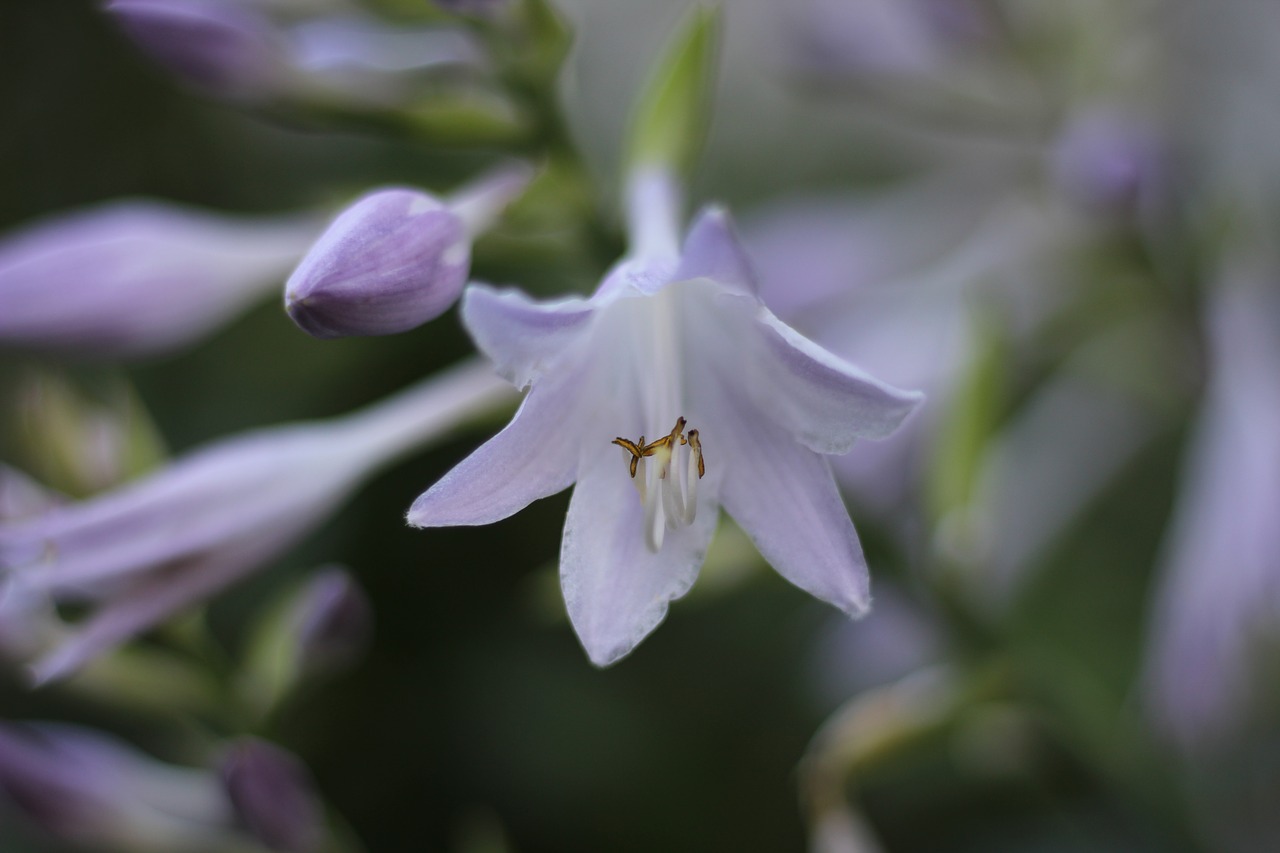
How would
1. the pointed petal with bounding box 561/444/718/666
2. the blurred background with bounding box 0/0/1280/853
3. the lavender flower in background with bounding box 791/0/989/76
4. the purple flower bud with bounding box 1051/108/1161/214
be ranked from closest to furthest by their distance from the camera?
the pointed petal with bounding box 561/444/718/666 → the blurred background with bounding box 0/0/1280/853 → the purple flower bud with bounding box 1051/108/1161/214 → the lavender flower in background with bounding box 791/0/989/76

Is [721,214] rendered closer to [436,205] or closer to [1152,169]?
[436,205]

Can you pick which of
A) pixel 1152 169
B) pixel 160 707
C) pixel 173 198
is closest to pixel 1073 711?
pixel 1152 169

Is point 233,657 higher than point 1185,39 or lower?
lower

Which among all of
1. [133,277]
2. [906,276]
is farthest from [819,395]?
[906,276]

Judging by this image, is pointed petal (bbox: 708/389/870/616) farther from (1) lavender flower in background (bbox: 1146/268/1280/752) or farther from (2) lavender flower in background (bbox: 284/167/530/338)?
(1) lavender flower in background (bbox: 1146/268/1280/752)

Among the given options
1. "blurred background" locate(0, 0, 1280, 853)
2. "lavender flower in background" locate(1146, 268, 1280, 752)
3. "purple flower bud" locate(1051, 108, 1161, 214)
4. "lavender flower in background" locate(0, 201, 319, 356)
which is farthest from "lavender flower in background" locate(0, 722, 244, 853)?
"purple flower bud" locate(1051, 108, 1161, 214)

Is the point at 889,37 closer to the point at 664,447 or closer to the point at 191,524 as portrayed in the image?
the point at 664,447
